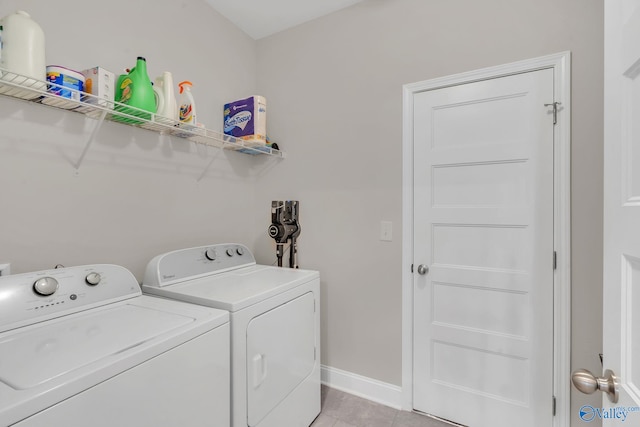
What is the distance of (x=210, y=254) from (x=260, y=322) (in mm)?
659

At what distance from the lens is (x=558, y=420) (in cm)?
154

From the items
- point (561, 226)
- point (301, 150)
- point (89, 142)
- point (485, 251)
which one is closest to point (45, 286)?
point (89, 142)

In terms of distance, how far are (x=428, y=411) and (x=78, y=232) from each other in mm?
2234

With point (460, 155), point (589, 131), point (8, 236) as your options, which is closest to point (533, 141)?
point (589, 131)

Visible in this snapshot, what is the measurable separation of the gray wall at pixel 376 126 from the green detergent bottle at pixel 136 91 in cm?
106

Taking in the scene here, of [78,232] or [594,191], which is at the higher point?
[594,191]

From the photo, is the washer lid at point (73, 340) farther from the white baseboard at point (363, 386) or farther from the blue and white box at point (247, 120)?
the white baseboard at point (363, 386)

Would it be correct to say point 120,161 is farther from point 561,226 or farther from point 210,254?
point 561,226

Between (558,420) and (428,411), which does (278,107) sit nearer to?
(428,411)

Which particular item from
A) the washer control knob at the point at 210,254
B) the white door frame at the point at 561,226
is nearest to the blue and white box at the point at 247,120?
the washer control knob at the point at 210,254

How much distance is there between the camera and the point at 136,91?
1445mm

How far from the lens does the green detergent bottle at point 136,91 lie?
4.74 feet

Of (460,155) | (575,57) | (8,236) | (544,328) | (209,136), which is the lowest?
(544,328)

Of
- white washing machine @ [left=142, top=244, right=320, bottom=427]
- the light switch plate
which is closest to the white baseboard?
white washing machine @ [left=142, top=244, right=320, bottom=427]
